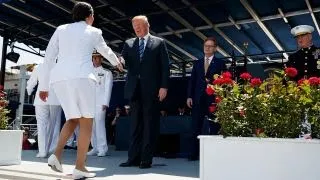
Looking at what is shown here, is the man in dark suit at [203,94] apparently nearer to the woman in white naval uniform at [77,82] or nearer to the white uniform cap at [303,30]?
the white uniform cap at [303,30]

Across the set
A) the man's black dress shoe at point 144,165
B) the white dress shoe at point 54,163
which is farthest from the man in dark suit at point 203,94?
the white dress shoe at point 54,163

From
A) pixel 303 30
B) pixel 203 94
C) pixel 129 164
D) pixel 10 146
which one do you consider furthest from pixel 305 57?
pixel 10 146

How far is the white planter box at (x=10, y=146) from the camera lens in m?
4.34

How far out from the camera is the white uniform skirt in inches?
127

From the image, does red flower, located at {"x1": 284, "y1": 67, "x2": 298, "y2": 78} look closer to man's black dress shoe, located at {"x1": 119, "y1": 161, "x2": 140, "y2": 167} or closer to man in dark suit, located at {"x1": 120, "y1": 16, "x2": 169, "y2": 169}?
man in dark suit, located at {"x1": 120, "y1": 16, "x2": 169, "y2": 169}

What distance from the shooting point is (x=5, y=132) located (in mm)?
4359

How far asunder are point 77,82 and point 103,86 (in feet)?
9.17

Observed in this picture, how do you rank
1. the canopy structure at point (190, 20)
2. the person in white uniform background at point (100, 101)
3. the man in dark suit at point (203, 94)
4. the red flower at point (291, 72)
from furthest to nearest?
the canopy structure at point (190, 20)
the person in white uniform background at point (100, 101)
the man in dark suit at point (203, 94)
the red flower at point (291, 72)

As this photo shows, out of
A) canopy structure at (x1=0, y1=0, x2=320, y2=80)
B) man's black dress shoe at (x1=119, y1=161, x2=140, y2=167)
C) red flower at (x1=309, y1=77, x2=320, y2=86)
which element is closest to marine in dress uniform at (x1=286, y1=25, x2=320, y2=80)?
red flower at (x1=309, y1=77, x2=320, y2=86)

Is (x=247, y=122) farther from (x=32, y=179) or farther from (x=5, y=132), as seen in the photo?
(x=5, y=132)

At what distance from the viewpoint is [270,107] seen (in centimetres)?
254

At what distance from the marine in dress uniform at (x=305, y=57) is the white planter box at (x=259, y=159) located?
2.27 m

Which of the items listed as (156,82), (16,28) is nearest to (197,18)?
(16,28)

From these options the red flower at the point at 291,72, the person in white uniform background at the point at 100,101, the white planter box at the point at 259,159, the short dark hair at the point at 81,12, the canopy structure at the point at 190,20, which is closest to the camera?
the white planter box at the point at 259,159
